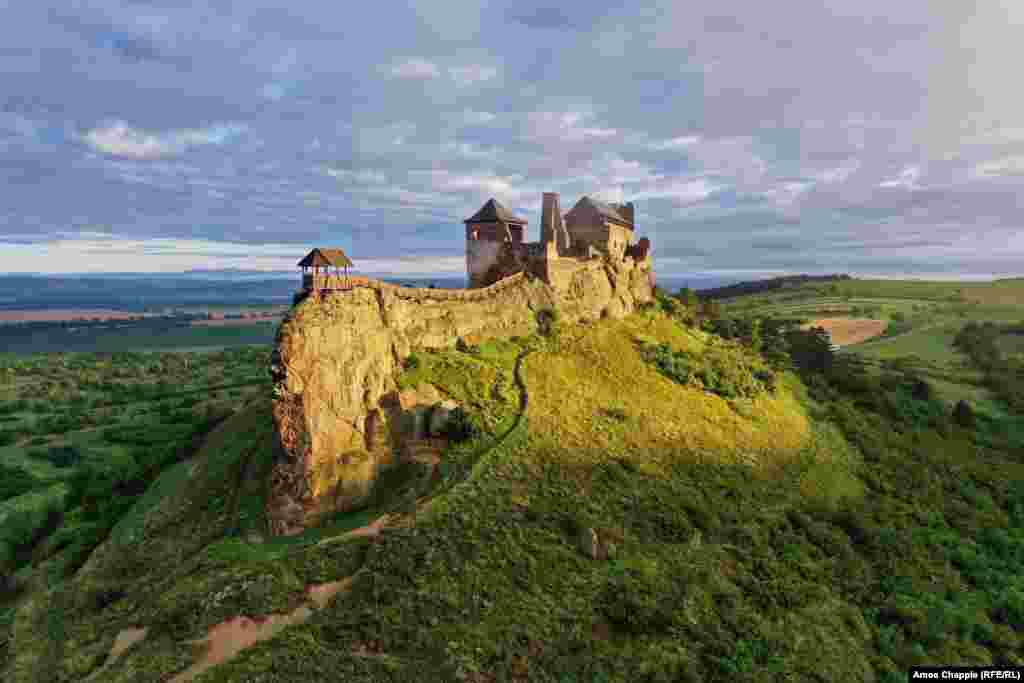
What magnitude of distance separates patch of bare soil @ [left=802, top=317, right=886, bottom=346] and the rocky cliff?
274 feet

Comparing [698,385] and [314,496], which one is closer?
[314,496]

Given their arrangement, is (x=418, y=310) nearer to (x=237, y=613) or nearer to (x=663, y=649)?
(x=237, y=613)

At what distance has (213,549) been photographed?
74.9 ft

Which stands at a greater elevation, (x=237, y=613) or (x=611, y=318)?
(x=611, y=318)

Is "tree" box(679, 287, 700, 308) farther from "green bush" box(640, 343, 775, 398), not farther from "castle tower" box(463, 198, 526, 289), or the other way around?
"castle tower" box(463, 198, 526, 289)

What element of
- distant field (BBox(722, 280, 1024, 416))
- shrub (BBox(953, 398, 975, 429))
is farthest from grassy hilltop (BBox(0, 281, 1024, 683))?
distant field (BBox(722, 280, 1024, 416))

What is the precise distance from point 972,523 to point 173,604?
140ft

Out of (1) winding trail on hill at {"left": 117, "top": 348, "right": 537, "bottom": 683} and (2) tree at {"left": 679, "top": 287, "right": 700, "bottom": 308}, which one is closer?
(1) winding trail on hill at {"left": 117, "top": 348, "right": 537, "bottom": 683}

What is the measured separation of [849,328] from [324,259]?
104195 millimetres

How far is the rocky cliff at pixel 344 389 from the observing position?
76.5 ft

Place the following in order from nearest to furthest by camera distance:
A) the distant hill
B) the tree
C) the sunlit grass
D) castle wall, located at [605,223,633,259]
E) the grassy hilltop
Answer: the grassy hilltop < the sunlit grass < castle wall, located at [605,223,633,259] < the tree < the distant hill

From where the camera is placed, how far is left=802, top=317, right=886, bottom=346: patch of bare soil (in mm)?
96875

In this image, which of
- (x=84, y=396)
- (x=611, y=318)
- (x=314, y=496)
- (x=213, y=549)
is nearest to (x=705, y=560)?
(x=314, y=496)

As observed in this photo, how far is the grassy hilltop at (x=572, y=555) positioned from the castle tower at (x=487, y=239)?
7.42 m
